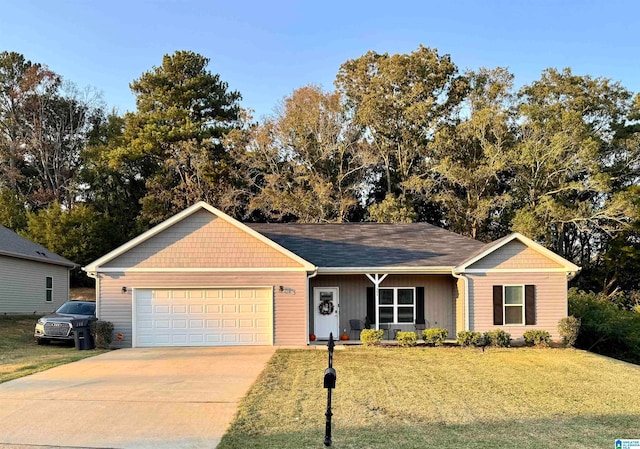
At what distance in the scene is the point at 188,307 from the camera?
1725 cm

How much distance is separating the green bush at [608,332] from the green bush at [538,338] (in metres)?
3.68

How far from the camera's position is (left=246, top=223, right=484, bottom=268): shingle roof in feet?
60.3

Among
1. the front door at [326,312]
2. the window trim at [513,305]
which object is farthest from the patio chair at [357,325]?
the window trim at [513,305]

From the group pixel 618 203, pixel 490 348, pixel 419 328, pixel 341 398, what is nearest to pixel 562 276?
pixel 490 348

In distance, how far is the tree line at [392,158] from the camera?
3052 centimetres

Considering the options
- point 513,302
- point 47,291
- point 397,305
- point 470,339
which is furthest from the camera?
point 47,291

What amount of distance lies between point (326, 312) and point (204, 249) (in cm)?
465

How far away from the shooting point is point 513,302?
57.8 feet

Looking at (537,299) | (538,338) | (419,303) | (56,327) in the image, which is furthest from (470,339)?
(56,327)

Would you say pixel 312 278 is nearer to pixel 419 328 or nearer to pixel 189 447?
pixel 419 328

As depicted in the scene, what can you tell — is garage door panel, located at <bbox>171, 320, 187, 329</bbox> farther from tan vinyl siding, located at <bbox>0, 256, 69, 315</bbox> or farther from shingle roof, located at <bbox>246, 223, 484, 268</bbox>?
tan vinyl siding, located at <bbox>0, 256, 69, 315</bbox>

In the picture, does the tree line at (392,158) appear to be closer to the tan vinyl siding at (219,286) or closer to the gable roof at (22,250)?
the gable roof at (22,250)

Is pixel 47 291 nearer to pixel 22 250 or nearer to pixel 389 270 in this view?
pixel 22 250

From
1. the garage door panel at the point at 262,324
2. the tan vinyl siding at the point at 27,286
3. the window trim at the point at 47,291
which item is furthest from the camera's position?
the window trim at the point at 47,291
